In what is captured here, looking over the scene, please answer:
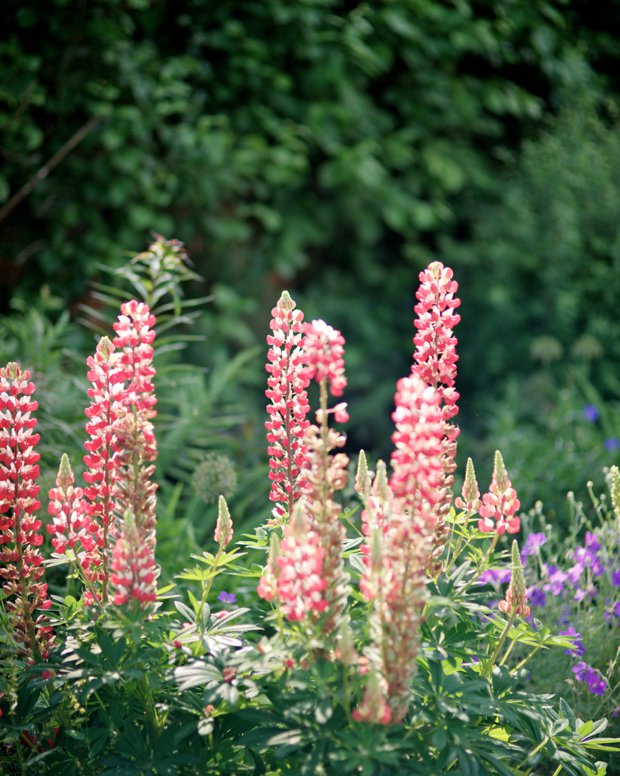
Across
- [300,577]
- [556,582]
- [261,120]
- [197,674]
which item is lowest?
[261,120]

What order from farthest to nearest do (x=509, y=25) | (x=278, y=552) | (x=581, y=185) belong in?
(x=509, y=25)
(x=581, y=185)
(x=278, y=552)

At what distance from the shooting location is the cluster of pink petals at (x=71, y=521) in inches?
69.1

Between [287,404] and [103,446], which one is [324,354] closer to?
[287,404]

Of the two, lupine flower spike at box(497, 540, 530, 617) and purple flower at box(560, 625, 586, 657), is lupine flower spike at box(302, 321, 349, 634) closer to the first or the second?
lupine flower spike at box(497, 540, 530, 617)

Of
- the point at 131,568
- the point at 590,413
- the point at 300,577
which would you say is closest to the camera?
the point at 300,577

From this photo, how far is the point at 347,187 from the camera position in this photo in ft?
16.9

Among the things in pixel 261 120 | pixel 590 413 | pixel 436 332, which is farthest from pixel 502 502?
pixel 261 120

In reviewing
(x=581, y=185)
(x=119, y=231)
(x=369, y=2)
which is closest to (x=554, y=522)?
(x=581, y=185)

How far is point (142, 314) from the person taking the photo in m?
1.71

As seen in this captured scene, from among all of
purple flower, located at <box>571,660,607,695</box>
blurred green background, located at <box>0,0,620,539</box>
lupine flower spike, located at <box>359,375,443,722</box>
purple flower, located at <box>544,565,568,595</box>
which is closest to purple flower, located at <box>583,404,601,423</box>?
blurred green background, located at <box>0,0,620,539</box>

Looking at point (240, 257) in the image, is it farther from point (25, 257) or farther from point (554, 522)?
point (554, 522)

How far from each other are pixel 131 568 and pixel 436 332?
2.51ft

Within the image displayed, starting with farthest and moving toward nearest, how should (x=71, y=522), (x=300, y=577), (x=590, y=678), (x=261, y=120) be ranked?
1. (x=261, y=120)
2. (x=590, y=678)
3. (x=71, y=522)
4. (x=300, y=577)

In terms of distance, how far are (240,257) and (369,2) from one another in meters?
1.64
